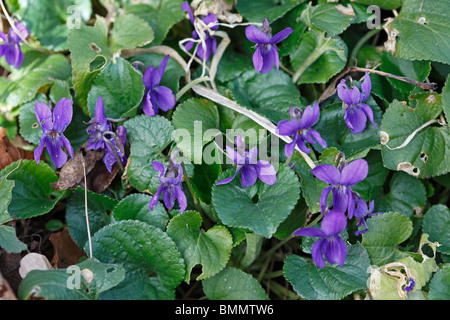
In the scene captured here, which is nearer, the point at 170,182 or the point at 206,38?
the point at 170,182

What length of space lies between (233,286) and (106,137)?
26.2 inches

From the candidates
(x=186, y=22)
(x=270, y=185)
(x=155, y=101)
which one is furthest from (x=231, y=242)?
(x=186, y=22)

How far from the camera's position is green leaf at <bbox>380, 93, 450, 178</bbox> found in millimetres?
1662

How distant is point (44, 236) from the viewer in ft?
5.93

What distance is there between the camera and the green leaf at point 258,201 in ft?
4.61

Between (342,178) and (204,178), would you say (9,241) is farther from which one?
(342,178)

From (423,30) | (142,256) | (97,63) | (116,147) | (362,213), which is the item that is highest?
(423,30)

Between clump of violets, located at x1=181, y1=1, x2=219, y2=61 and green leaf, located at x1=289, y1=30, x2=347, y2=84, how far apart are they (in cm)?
32

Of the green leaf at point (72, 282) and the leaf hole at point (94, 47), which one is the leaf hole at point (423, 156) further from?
the leaf hole at point (94, 47)

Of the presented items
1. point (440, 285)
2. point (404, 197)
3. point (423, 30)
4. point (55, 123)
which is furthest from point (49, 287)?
point (423, 30)

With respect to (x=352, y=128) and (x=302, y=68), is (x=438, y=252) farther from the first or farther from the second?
(x=302, y=68)

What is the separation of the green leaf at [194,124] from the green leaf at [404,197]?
2.32 ft

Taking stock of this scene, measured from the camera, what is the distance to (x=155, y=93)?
5.78ft

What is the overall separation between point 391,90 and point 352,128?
368mm
